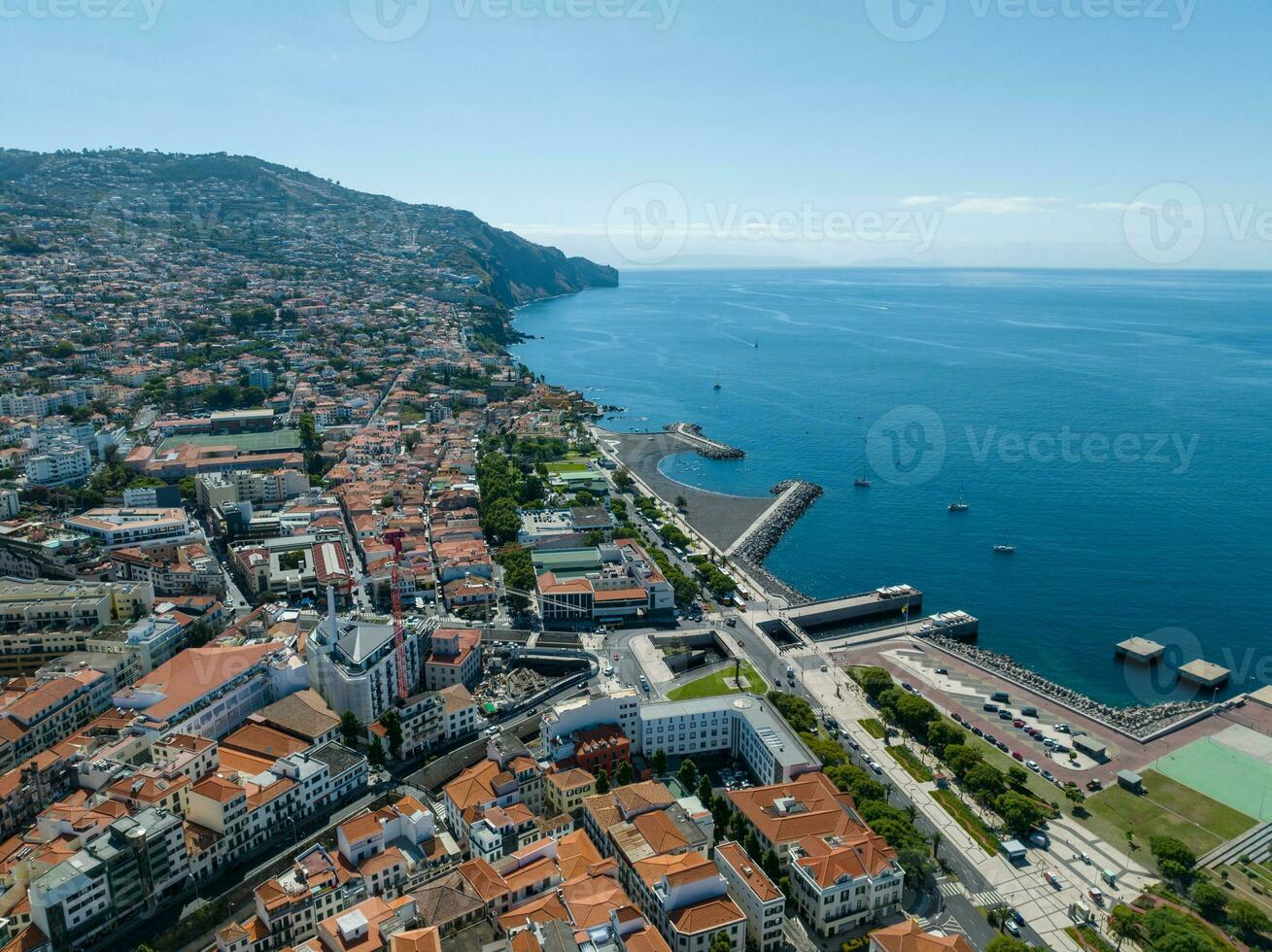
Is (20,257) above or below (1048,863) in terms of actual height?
above

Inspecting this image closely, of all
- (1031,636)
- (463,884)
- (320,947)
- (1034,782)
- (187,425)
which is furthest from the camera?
(187,425)

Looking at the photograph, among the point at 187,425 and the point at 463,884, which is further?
the point at 187,425

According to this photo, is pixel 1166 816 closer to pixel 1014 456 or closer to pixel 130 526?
pixel 130 526

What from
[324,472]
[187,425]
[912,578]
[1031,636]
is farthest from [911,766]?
[187,425]

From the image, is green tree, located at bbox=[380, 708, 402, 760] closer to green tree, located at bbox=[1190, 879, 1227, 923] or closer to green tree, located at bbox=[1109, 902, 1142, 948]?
green tree, located at bbox=[1109, 902, 1142, 948]

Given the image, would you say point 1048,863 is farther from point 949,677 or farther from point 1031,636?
point 1031,636

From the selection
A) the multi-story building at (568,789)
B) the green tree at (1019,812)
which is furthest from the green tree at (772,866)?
the green tree at (1019,812)

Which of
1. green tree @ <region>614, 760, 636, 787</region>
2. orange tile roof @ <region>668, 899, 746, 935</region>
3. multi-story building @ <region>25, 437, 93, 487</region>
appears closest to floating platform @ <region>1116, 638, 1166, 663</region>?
green tree @ <region>614, 760, 636, 787</region>
